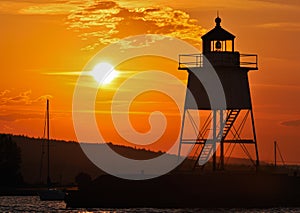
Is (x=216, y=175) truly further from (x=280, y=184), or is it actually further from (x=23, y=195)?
(x=23, y=195)

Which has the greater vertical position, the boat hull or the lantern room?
the lantern room

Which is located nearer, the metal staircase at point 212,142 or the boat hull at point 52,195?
the metal staircase at point 212,142

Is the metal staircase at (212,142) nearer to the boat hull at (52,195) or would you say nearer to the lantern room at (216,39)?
the lantern room at (216,39)

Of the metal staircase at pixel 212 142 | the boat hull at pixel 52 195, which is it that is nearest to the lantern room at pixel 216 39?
the metal staircase at pixel 212 142

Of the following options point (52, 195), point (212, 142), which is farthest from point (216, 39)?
point (52, 195)

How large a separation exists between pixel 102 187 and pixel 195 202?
741 cm

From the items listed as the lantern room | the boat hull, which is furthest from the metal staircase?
the boat hull

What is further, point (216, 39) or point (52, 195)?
point (52, 195)

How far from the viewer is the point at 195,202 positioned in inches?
3757

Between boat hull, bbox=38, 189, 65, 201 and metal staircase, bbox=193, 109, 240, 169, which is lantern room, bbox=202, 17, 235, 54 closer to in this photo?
metal staircase, bbox=193, 109, 240, 169

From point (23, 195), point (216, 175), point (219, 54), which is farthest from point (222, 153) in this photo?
point (23, 195)

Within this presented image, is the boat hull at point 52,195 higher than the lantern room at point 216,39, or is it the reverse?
the lantern room at point 216,39

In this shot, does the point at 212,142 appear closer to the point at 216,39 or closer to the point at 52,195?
the point at 216,39

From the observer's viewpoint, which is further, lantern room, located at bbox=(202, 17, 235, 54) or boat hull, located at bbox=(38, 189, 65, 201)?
boat hull, located at bbox=(38, 189, 65, 201)
